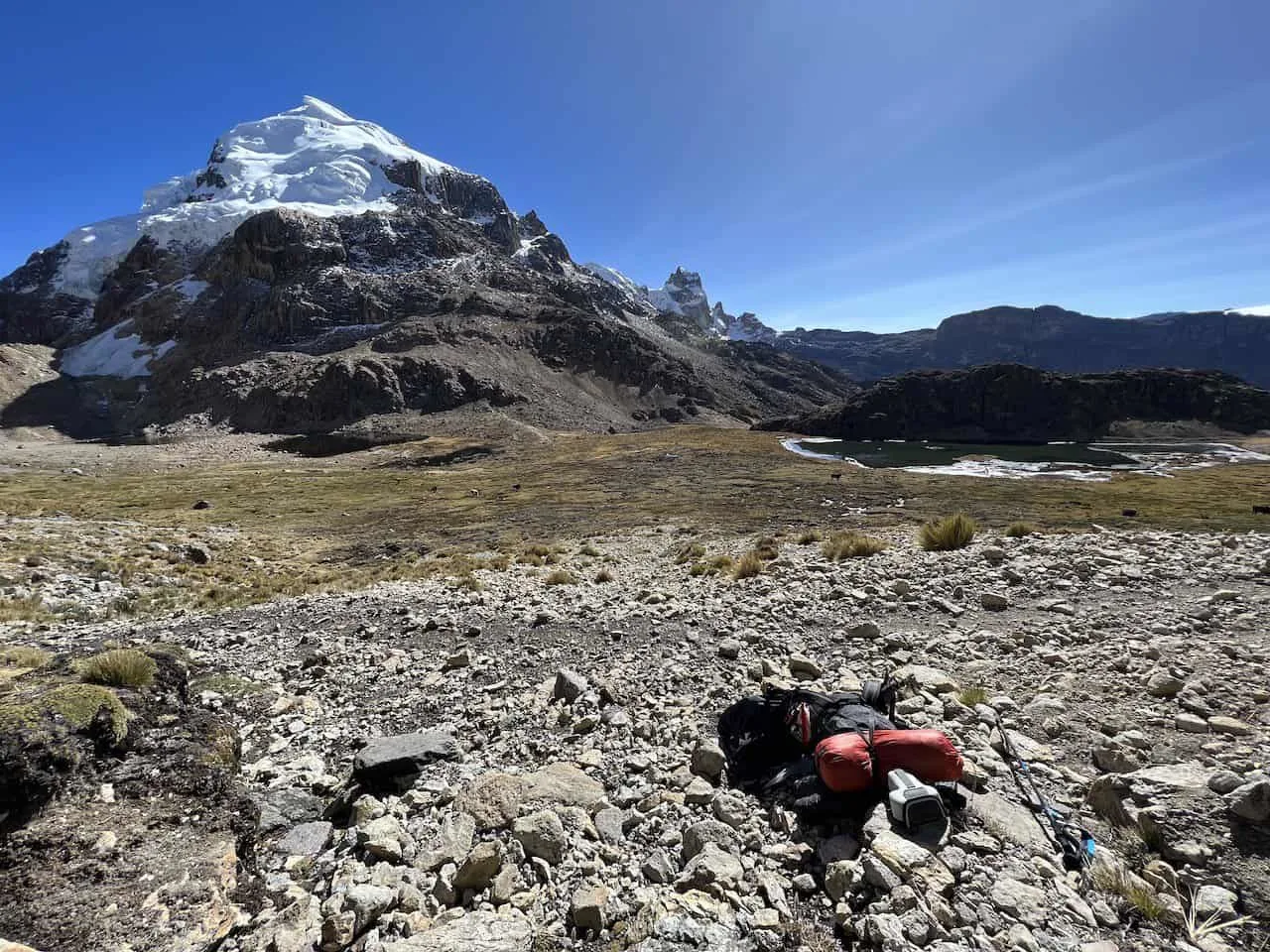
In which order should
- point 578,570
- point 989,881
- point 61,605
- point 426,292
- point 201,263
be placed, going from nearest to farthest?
point 989,881 → point 61,605 → point 578,570 → point 426,292 → point 201,263

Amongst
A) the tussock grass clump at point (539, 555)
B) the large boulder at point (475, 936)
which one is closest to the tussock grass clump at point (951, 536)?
the tussock grass clump at point (539, 555)

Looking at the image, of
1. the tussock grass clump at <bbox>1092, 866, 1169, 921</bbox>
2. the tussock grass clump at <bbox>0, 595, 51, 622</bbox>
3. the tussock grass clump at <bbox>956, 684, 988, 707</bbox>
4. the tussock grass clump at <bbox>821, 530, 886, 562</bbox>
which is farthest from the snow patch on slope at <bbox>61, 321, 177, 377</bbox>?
the tussock grass clump at <bbox>1092, 866, 1169, 921</bbox>

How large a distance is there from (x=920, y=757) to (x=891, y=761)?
0.78ft

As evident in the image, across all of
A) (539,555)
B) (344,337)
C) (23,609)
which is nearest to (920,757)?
(539,555)

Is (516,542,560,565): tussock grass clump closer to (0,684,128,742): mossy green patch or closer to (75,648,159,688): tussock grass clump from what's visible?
(75,648,159,688): tussock grass clump

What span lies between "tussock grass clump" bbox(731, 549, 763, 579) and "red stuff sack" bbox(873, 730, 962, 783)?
28.5 ft

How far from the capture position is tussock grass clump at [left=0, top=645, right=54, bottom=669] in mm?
8156

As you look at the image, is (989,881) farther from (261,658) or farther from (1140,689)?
(261,658)

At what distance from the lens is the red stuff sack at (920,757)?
4496mm

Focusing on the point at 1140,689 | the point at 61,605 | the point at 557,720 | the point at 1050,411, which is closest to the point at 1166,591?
the point at 1140,689

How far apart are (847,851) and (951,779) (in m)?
1.19

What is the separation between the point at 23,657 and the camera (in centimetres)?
831

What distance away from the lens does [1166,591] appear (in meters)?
10.0

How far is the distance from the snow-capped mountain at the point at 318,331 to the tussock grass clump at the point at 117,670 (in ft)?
350
